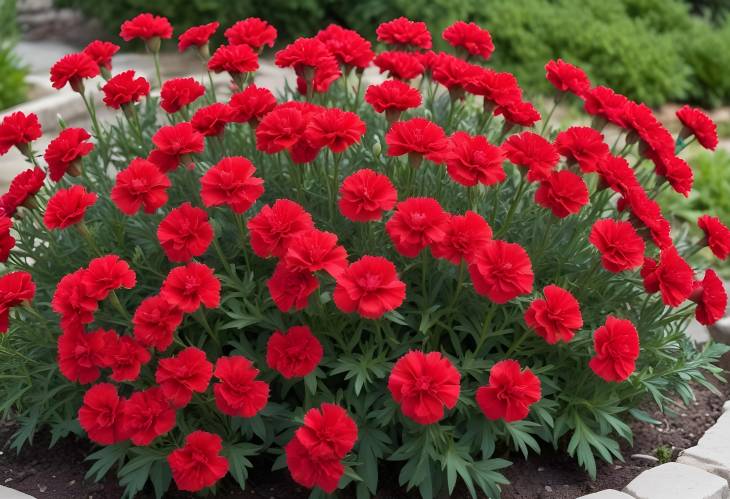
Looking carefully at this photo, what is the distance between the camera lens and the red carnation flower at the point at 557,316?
1.80 meters

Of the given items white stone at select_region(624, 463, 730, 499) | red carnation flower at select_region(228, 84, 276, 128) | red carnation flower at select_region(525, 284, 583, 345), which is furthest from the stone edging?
red carnation flower at select_region(228, 84, 276, 128)

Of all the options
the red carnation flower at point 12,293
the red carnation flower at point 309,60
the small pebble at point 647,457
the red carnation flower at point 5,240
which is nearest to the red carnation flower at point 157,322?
the red carnation flower at point 12,293

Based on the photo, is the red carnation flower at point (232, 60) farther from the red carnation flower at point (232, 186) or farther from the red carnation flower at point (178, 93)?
the red carnation flower at point (232, 186)

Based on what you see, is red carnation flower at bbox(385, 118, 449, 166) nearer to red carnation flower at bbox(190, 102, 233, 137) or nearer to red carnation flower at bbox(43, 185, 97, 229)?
red carnation flower at bbox(190, 102, 233, 137)

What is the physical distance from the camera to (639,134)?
2172 mm

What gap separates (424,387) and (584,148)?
2.55ft

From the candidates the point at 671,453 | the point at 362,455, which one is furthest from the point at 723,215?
the point at 362,455

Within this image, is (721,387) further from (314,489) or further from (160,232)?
(160,232)

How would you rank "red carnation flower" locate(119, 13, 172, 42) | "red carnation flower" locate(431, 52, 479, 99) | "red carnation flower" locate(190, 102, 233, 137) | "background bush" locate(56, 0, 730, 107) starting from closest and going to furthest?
"red carnation flower" locate(190, 102, 233, 137) < "red carnation flower" locate(431, 52, 479, 99) < "red carnation flower" locate(119, 13, 172, 42) < "background bush" locate(56, 0, 730, 107)

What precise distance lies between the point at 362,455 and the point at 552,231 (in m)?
0.81

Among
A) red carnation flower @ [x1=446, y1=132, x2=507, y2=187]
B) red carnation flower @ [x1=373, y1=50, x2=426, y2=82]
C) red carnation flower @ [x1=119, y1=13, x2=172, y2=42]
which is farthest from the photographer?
red carnation flower @ [x1=119, y1=13, x2=172, y2=42]

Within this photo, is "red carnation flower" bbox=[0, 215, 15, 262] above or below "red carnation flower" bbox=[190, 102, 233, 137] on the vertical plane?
below

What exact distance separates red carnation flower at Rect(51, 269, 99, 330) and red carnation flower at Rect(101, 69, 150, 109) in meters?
0.65

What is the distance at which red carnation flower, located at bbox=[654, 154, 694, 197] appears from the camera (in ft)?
7.05
